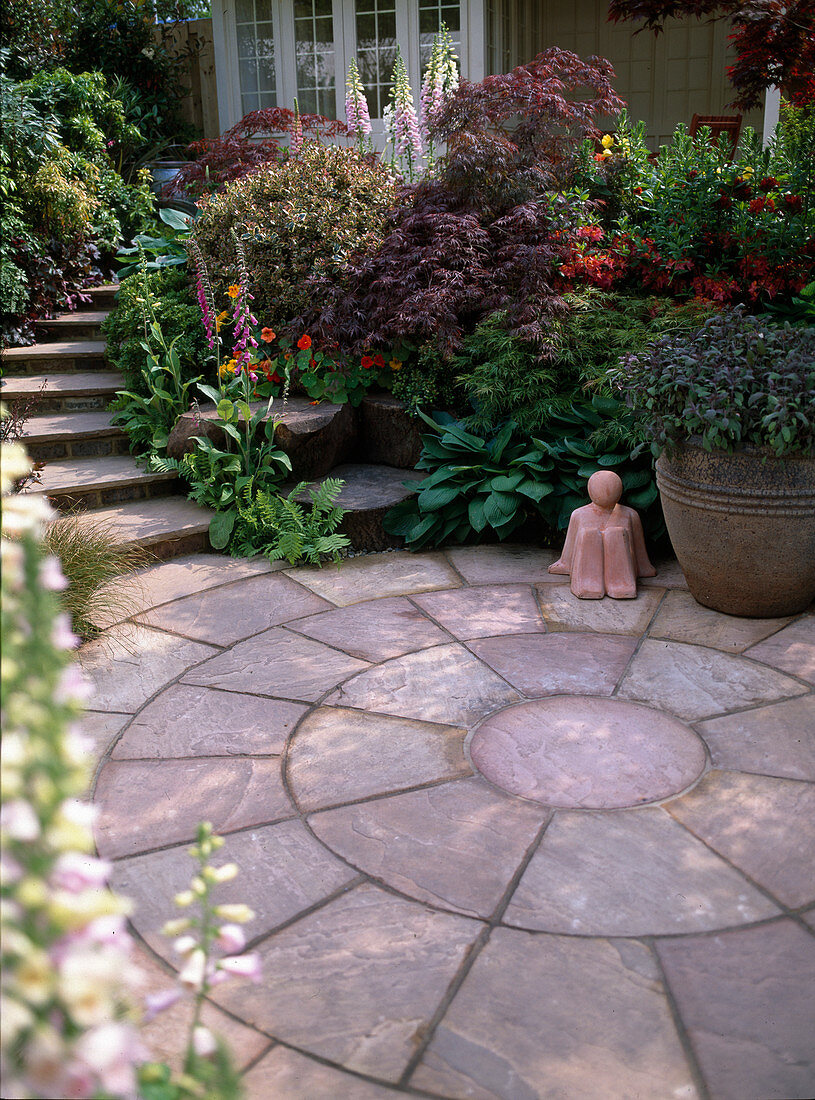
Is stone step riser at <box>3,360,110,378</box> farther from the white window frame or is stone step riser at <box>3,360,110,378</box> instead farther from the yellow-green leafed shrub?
the white window frame

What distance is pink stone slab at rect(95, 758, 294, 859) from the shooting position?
244 centimetres

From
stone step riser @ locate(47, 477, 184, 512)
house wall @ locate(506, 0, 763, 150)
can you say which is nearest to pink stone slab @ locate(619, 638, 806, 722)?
stone step riser @ locate(47, 477, 184, 512)

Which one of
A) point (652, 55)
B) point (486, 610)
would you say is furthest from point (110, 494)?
point (652, 55)

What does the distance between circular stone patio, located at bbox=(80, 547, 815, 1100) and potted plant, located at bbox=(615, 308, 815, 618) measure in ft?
0.64

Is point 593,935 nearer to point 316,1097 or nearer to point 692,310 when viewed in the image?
point 316,1097

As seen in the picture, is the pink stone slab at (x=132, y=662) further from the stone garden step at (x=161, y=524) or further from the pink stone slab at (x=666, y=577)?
the pink stone slab at (x=666, y=577)

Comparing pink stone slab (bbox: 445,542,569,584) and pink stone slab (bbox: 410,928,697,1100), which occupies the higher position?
pink stone slab (bbox: 445,542,569,584)

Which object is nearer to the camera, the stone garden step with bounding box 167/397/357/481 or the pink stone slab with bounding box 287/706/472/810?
the pink stone slab with bounding box 287/706/472/810

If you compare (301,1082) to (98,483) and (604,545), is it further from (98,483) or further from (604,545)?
(98,483)

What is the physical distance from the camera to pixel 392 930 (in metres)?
2.08

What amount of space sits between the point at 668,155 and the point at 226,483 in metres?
3.51

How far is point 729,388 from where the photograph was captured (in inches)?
134

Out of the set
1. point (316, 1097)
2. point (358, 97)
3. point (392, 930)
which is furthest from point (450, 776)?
point (358, 97)

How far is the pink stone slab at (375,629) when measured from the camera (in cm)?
347
